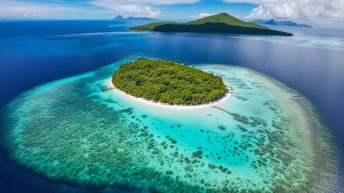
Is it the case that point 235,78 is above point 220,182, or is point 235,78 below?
above

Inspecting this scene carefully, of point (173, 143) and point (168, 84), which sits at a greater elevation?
point (168, 84)

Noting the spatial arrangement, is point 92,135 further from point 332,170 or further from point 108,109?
point 332,170

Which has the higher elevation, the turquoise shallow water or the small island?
the small island

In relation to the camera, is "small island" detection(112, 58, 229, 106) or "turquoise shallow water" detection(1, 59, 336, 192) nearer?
"turquoise shallow water" detection(1, 59, 336, 192)

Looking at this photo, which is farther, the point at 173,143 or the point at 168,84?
the point at 168,84

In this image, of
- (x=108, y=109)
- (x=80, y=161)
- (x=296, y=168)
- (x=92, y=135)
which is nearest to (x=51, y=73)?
(x=108, y=109)
